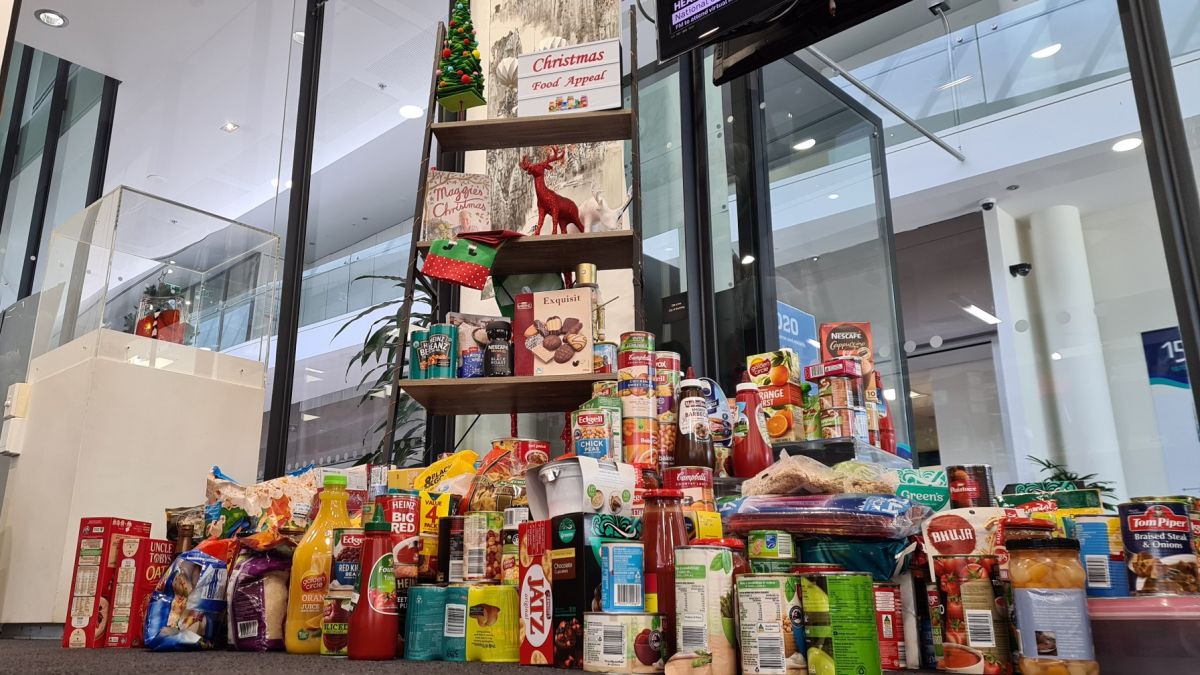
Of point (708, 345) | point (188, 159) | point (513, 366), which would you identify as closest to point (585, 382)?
point (513, 366)

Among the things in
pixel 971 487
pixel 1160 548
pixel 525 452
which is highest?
pixel 525 452

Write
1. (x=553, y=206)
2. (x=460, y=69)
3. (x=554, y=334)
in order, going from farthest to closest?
(x=460, y=69) < (x=553, y=206) < (x=554, y=334)

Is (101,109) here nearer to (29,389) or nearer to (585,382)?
(29,389)

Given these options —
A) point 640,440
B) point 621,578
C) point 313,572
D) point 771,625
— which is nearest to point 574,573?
point 621,578

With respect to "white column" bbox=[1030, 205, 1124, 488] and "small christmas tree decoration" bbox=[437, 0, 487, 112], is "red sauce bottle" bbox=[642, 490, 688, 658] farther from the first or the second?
"small christmas tree decoration" bbox=[437, 0, 487, 112]

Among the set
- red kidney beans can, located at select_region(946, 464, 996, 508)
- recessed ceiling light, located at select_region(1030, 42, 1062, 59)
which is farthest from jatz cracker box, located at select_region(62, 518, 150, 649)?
recessed ceiling light, located at select_region(1030, 42, 1062, 59)

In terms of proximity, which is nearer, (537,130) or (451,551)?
(451,551)

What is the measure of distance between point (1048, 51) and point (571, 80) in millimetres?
1474

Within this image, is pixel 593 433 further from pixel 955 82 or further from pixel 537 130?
pixel 955 82

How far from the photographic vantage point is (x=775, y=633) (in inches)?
45.6

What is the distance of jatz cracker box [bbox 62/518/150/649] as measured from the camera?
1.90 m

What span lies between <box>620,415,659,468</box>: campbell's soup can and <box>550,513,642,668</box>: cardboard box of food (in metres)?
0.61

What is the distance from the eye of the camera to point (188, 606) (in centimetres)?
171

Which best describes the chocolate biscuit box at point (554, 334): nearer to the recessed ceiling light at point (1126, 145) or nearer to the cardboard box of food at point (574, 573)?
the cardboard box of food at point (574, 573)
